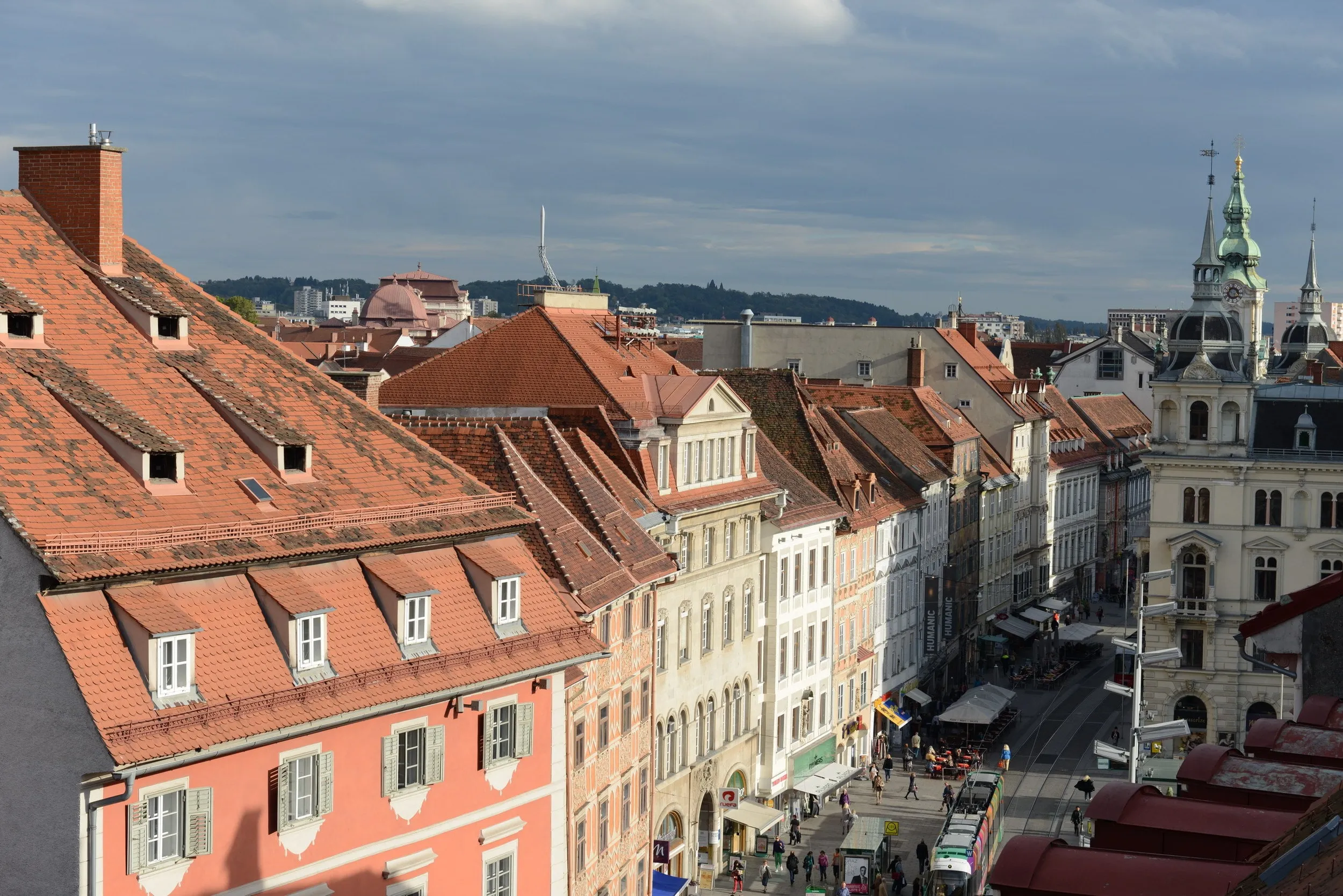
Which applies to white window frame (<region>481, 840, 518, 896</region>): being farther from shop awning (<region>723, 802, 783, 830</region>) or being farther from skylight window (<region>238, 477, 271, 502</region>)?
shop awning (<region>723, 802, 783, 830</region>)

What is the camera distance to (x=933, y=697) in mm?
100312

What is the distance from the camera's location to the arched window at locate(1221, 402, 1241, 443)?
297ft

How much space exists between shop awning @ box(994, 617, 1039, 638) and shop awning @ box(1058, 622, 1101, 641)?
5.60 feet

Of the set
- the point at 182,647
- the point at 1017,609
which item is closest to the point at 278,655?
the point at 182,647

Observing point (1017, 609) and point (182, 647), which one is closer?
point (182, 647)

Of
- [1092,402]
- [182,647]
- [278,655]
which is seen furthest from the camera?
[1092,402]

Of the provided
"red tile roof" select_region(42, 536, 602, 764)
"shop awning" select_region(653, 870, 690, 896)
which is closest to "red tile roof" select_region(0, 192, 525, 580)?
"red tile roof" select_region(42, 536, 602, 764)

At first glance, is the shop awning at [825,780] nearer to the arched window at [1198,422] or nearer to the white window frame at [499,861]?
the arched window at [1198,422]

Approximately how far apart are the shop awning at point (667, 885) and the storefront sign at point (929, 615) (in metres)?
42.9

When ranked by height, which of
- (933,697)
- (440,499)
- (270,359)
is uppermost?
(270,359)

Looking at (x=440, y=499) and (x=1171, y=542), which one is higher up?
(x=440, y=499)

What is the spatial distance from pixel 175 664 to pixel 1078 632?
305ft

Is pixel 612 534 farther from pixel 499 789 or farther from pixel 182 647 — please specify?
pixel 182 647

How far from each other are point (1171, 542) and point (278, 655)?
6673cm
